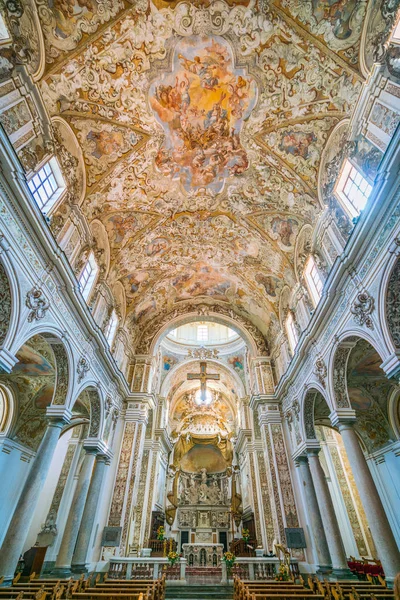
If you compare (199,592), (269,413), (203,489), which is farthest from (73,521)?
(203,489)

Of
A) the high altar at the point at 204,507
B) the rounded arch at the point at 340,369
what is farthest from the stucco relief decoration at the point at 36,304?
the high altar at the point at 204,507

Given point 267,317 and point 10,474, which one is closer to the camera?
point 10,474

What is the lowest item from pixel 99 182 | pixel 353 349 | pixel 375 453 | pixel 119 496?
pixel 119 496

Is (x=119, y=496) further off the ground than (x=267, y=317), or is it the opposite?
(x=267, y=317)

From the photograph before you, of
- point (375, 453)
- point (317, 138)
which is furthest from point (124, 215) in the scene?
point (375, 453)

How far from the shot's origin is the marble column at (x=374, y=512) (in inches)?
316

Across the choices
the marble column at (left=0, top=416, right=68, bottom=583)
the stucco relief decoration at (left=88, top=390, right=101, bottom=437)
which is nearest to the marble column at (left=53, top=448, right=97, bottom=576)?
the stucco relief decoration at (left=88, top=390, right=101, bottom=437)

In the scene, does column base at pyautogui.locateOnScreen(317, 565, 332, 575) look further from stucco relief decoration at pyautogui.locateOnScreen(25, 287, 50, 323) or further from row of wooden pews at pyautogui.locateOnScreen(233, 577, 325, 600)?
stucco relief decoration at pyautogui.locateOnScreen(25, 287, 50, 323)

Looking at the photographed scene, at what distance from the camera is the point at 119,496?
14500 millimetres

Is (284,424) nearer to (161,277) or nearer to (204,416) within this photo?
(161,277)

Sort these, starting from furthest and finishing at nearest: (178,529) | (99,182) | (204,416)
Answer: (204,416) → (178,529) → (99,182)

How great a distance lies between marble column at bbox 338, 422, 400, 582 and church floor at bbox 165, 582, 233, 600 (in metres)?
6.41

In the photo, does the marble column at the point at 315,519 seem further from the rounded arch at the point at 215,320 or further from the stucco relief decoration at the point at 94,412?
the stucco relief decoration at the point at 94,412

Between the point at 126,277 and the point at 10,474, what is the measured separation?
10.7m
